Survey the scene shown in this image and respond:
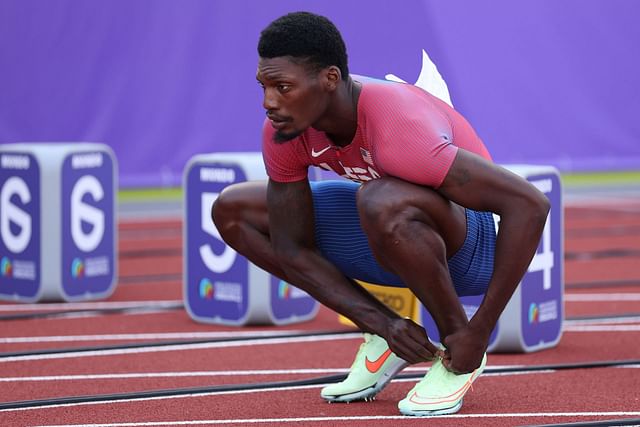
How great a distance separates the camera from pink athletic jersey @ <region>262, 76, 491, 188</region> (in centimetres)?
318

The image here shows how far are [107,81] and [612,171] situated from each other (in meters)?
4.37

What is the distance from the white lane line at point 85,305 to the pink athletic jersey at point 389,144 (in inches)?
95.4

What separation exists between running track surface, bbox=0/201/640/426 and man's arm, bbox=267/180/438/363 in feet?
0.90

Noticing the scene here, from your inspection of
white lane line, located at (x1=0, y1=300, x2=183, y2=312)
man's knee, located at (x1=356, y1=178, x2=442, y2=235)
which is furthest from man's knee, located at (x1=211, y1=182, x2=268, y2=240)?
white lane line, located at (x1=0, y1=300, x2=183, y2=312)

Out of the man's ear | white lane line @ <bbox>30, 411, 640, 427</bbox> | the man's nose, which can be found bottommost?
white lane line @ <bbox>30, 411, 640, 427</bbox>

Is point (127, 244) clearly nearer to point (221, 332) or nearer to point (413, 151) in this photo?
point (221, 332)

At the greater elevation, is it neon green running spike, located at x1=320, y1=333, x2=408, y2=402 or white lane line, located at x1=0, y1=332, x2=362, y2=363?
neon green running spike, located at x1=320, y1=333, x2=408, y2=402

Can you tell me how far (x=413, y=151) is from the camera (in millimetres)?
3180

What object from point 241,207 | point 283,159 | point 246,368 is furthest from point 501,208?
point 246,368

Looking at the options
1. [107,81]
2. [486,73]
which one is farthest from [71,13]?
[486,73]

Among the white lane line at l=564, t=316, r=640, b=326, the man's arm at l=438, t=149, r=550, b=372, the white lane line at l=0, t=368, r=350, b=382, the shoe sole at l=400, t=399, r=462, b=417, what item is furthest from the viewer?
the white lane line at l=564, t=316, r=640, b=326

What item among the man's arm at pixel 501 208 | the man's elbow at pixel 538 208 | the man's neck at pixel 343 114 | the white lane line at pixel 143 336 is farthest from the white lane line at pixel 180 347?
the man's elbow at pixel 538 208

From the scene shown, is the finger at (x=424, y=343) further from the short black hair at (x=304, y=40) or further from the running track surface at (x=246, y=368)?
the short black hair at (x=304, y=40)

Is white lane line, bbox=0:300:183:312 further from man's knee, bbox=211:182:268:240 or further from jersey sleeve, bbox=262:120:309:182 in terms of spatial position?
jersey sleeve, bbox=262:120:309:182
